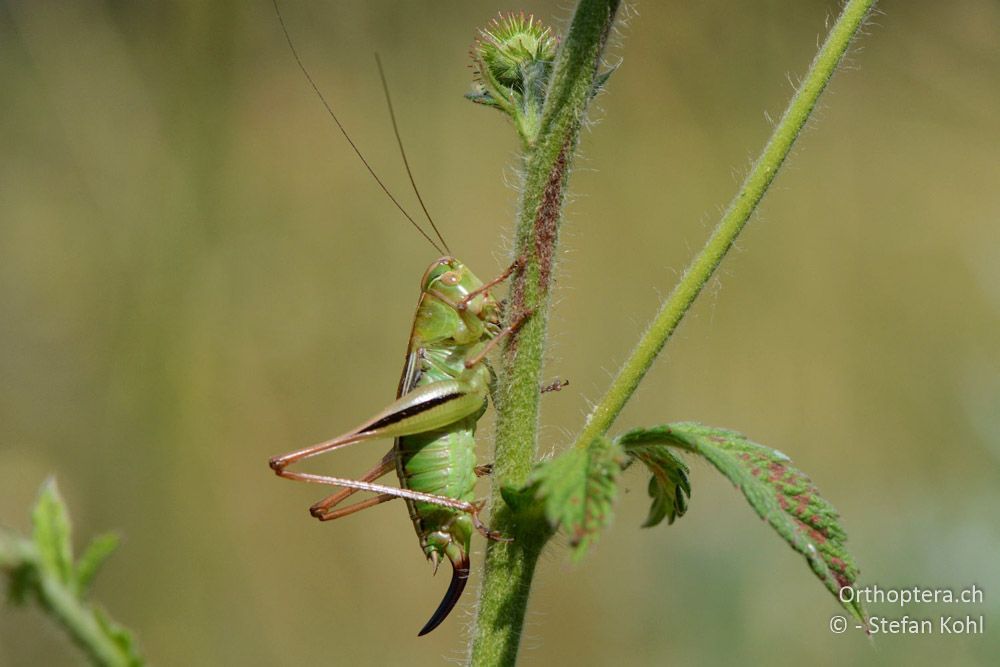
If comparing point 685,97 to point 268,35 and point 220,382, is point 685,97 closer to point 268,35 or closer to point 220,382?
point 268,35

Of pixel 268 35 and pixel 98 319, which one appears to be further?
pixel 268 35

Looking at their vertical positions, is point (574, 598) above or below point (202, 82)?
below

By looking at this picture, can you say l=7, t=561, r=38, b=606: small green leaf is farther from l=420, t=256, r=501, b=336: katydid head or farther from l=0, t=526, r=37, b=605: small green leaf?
l=420, t=256, r=501, b=336: katydid head

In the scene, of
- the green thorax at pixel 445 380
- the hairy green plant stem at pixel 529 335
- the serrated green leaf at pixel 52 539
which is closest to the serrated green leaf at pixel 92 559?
the serrated green leaf at pixel 52 539

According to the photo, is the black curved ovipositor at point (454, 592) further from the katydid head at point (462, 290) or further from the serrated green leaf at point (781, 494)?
the serrated green leaf at point (781, 494)

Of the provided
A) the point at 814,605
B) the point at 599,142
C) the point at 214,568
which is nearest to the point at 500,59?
the point at 814,605

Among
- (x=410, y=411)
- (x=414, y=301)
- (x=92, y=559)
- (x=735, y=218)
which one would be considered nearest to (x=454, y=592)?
(x=410, y=411)
